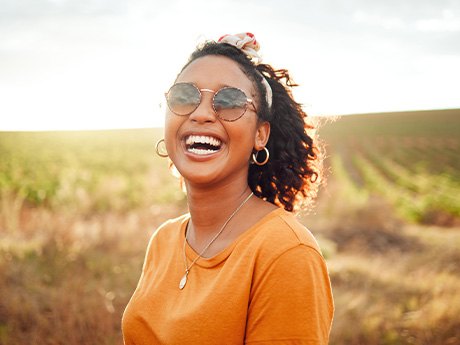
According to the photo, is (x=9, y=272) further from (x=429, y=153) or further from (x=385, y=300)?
(x=429, y=153)

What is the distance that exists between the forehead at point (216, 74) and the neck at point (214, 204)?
0.47m

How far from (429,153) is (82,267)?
1495 inches

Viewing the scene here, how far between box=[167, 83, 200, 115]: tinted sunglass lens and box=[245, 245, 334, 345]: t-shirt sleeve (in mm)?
851

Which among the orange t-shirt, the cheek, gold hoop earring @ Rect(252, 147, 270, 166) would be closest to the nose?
the cheek

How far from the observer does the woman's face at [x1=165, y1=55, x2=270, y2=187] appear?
7.06 feet

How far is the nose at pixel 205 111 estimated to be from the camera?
2150mm

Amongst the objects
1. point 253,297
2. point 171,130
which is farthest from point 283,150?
point 253,297

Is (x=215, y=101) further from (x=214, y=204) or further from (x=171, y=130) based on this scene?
(x=214, y=204)

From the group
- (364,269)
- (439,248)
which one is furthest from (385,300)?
(439,248)

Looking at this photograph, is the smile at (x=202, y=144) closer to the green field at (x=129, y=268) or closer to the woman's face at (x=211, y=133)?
the woman's face at (x=211, y=133)

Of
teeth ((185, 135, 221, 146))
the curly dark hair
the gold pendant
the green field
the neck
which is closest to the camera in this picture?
the gold pendant

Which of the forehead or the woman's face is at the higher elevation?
the forehead

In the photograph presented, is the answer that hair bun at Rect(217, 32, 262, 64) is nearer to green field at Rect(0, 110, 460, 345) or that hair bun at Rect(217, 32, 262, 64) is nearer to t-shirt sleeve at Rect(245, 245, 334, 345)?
green field at Rect(0, 110, 460, 345)

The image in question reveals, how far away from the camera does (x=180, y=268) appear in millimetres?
2141
